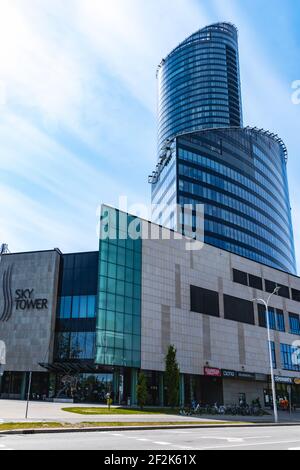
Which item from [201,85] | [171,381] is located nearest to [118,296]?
[171,381]

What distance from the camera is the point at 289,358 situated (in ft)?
218

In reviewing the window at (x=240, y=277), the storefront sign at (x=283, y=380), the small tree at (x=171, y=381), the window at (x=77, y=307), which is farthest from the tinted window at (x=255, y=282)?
the window at (x=77, y=307)

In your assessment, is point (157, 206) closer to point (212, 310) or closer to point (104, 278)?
point (212, 310)

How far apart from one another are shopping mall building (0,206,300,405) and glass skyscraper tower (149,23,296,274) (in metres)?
50.8

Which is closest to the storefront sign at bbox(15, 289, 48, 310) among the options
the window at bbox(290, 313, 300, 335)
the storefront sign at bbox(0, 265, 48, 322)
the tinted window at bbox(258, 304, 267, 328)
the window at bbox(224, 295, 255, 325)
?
the storefront sign at bbox(0, 265, 48, 322)

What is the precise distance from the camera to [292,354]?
67.2 m

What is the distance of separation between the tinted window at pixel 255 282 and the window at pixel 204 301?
809 cm

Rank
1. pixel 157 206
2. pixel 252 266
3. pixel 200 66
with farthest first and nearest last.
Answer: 1. pixel 200 66
2. pixel 157 206
3. pixel 252 266

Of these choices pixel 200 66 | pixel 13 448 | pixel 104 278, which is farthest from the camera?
pixel 200 66

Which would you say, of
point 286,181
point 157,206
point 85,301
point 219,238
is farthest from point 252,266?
point 286,181

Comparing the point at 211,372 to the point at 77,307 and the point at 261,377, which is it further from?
the point at 77,307

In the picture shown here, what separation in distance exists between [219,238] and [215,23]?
112 m

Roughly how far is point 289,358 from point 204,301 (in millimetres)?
20133
